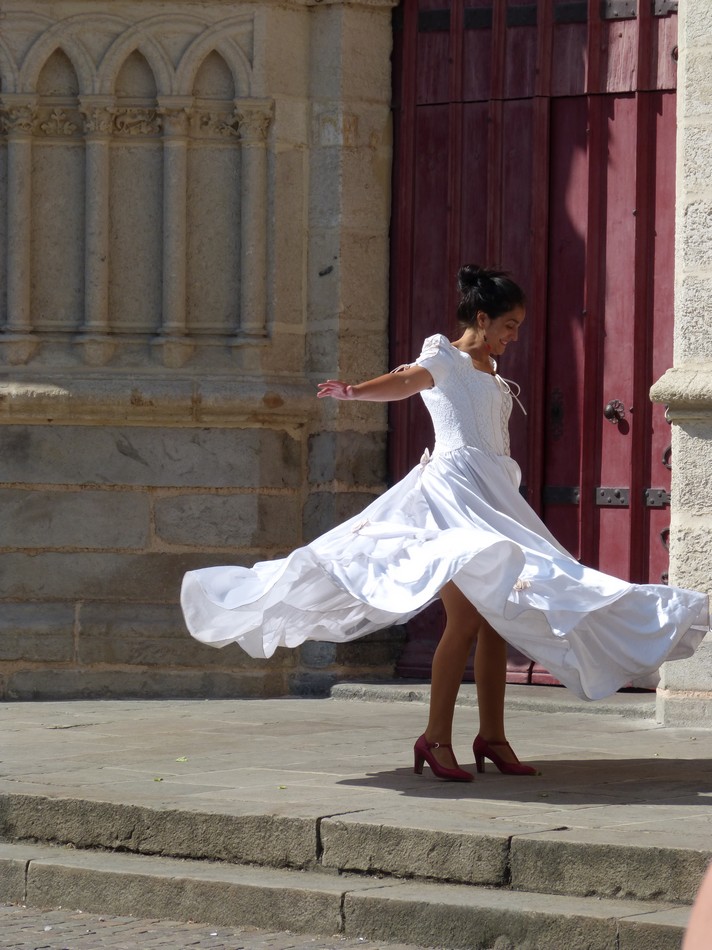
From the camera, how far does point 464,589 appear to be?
202 inches

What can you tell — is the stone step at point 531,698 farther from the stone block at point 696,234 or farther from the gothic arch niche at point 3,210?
the gothic arch niche at point 3,210

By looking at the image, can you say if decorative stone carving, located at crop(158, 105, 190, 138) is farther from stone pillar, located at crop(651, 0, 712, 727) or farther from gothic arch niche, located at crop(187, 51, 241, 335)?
stone pillar, located at crop(651, 0, 712, 727)

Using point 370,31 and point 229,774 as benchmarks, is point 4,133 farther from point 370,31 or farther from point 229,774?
point 229,774

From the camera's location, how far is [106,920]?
14.9 feet

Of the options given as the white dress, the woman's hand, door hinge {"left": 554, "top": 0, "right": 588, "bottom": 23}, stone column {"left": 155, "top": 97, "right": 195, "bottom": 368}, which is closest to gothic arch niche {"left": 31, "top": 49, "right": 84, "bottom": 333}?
stone column {"left": 155, "top": 97, "right": 195, "bottom": 368}

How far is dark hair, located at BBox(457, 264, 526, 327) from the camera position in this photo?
5648 mm

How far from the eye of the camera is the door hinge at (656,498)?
7625mm

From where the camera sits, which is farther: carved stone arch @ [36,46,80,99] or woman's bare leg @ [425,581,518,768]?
carved stone arch @ [36,46,80,99]

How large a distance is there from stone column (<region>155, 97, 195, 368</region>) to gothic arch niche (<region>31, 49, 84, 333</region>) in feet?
1.45

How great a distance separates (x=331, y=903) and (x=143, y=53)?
493 centimetres

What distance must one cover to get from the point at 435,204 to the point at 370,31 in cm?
88

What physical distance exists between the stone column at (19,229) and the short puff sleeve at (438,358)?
3036 millimetres

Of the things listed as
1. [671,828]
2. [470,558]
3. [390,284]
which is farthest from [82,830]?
[390,284]

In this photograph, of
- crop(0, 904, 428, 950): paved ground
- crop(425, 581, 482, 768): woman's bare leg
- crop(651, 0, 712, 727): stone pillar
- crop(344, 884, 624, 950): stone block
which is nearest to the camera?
crop(344, 884, 624, 950): stone block
